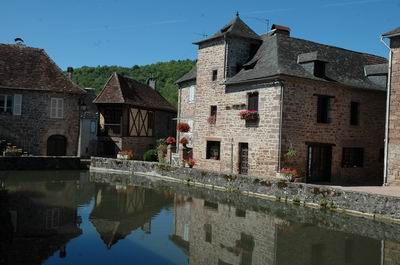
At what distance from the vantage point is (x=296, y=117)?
1916 centimetres

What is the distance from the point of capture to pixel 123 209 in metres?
14.2

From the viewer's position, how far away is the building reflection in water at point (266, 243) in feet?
30.6

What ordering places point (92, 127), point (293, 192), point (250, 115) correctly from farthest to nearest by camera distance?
point (92, 127), point (250, 115), point (293, 192)

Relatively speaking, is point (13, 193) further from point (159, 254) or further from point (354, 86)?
point (354, 86)

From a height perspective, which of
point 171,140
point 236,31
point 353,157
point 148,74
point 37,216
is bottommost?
point 37,216

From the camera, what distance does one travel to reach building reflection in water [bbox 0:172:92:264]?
8445 mm

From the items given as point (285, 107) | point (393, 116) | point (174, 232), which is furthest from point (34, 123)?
point (393, 116)

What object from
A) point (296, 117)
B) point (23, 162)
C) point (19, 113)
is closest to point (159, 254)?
point (296, 117)

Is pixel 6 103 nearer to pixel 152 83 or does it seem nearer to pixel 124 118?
pixel 124 118

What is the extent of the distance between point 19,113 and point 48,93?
7.04 feet

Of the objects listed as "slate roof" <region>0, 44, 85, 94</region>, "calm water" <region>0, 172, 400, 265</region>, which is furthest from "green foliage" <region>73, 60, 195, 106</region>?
"calm water" <region>0, 172, 400, 265</region>

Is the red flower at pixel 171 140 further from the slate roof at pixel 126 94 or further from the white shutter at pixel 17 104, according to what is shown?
the white shutter at pixel 17 104

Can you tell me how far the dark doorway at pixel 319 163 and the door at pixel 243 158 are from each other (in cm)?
280

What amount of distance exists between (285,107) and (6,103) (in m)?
17.8
